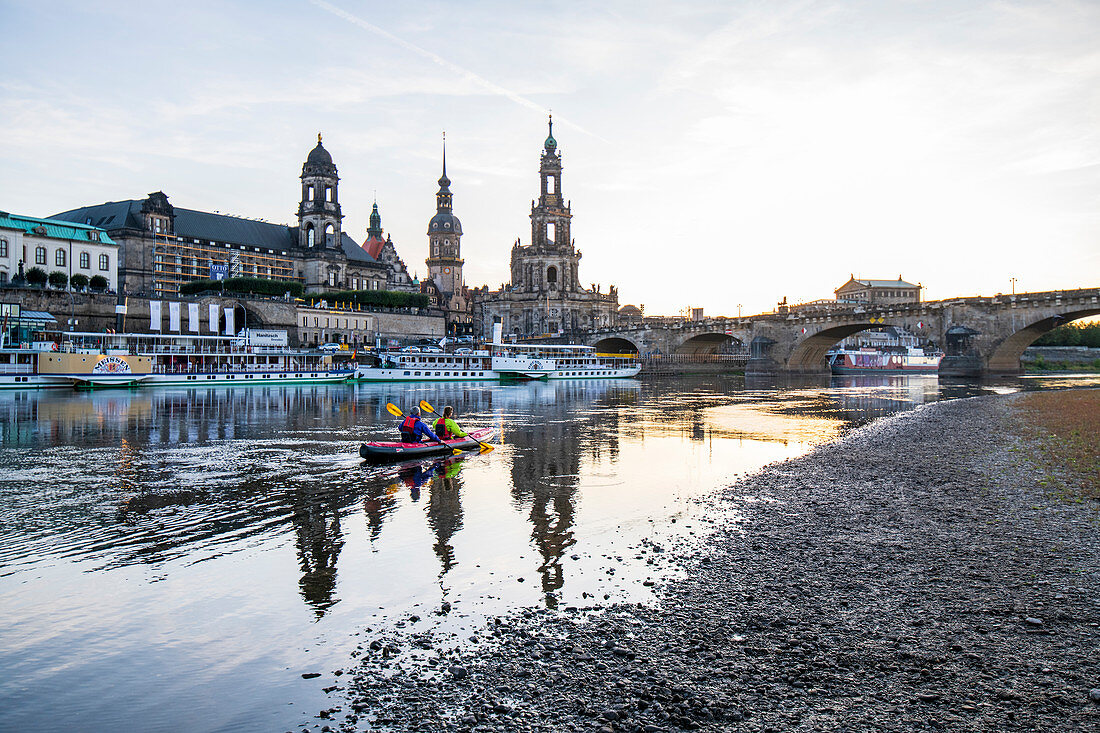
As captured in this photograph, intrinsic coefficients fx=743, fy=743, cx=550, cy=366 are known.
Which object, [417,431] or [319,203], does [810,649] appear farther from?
[319,203]

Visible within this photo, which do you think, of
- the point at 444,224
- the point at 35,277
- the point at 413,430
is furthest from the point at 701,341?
the point at 413,430

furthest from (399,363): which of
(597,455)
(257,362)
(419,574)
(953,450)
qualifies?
(419,574)

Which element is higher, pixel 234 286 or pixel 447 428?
pixel 234 286

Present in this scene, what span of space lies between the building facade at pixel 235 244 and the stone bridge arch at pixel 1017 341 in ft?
292

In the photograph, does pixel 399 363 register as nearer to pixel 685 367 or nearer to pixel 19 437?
pixel 685 367

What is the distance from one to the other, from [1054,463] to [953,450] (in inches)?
150

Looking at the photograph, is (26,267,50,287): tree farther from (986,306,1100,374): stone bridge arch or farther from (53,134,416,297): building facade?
(986,306,1100,374): stone bridge arch

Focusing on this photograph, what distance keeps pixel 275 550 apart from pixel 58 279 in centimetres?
8027

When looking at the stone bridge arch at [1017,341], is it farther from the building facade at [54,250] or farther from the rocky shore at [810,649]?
the building facade at [54,250]

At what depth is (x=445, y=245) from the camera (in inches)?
6821

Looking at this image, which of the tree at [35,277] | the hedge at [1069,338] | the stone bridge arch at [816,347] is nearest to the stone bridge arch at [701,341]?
the stone bridge arch at [816,347]

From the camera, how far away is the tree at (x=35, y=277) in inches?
2921

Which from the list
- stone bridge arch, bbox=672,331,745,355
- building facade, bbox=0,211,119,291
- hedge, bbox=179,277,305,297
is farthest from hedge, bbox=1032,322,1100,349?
building facade, bbox=0,211,119,291

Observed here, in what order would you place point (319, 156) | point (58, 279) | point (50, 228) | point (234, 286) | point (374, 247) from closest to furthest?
point (58, 279)
point (50, 228)
point (234, 286)
point (319, 156)
point (374, 247)
